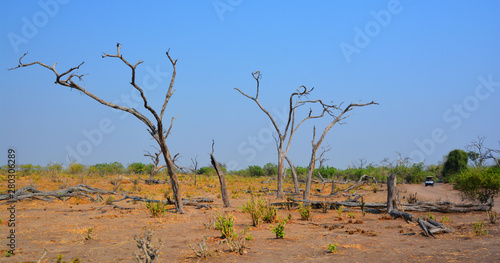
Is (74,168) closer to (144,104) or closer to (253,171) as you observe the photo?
(253,171)

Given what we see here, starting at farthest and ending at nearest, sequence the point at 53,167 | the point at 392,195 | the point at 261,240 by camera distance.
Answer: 1. the point at 53,167
2. the point at 392,195
3. the point at 261,240

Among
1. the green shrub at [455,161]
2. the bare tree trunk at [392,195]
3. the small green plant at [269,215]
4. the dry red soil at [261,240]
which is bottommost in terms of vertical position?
the dry red soil at [261,240]

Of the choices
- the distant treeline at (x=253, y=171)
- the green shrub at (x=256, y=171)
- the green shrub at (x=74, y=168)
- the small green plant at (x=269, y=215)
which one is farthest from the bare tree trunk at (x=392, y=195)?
the green shrub at (x=256, y=171)

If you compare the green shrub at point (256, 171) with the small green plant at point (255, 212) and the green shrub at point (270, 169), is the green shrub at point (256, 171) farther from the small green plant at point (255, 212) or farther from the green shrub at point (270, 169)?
the small green plant at point (255, 212)

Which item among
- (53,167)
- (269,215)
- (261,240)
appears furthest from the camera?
(53,167)

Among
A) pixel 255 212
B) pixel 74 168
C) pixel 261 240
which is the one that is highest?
pixel 74 168

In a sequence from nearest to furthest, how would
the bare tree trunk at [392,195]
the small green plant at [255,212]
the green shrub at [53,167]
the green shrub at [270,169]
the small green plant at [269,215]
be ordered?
the small green plant at [255,212] < the small green plant at [269,215] < the bare tree trunk at [392,195] < the green shrub at [53,167] < the green shrub at [270,169]

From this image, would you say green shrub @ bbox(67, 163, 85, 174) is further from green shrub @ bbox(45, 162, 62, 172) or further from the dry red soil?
the dry red soil

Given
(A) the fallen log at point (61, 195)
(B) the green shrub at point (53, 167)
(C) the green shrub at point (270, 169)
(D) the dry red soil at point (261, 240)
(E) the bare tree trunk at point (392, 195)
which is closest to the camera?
(D) the dry red soil at point (261, 240)

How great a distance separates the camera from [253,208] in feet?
40.9

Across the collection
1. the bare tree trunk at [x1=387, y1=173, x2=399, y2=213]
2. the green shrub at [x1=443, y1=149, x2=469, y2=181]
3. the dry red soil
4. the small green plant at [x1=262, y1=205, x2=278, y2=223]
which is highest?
the green shrub at [x1=443, y1=149, x2=469, y2=181]

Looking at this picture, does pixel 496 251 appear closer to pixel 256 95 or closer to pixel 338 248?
pixel 338 248

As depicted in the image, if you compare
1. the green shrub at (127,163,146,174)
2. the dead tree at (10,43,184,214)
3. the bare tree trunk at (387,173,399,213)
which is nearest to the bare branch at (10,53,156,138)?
the dead tree at (10,43,184,214)

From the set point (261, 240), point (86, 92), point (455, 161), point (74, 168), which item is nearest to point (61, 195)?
point (86, 92)
